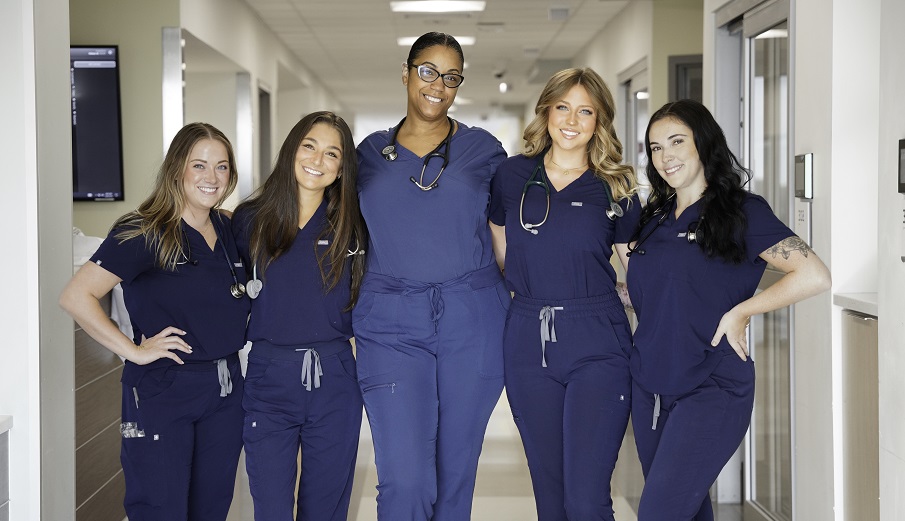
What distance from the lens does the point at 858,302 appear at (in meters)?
2.95

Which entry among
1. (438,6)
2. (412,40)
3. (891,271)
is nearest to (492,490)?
(891,271)

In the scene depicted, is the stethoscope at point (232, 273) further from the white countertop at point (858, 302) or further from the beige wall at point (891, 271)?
the white countertop at point (858, 302)

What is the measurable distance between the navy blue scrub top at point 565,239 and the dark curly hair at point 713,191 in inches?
4.0

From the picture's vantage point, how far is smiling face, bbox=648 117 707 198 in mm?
2650

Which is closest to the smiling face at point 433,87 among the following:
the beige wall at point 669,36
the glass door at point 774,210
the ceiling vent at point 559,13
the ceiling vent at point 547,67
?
the glass door at point 774,210

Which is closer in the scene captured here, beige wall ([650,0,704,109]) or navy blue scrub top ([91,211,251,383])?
navy blue scrub top ([91,211,251,383])

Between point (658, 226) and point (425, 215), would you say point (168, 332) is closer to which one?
point (425, 215)

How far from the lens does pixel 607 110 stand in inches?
111

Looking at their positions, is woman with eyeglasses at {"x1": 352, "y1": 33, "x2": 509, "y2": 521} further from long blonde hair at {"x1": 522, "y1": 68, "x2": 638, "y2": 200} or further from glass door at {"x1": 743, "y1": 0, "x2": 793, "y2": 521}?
glass door at {"x1": 743, "y1": 0, "x2": 793, "y2": 521}

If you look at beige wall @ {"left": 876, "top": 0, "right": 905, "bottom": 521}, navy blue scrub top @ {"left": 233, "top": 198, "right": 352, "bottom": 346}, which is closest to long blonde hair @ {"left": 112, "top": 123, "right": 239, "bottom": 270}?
navy blue scrub top @ {"left": 233, "top": 198, "right": 352, "bottom": 346}

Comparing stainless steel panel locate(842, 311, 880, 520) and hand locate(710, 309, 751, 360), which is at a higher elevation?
hand locate(710, 309, 751, 360)

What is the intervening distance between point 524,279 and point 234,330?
817 millimetres

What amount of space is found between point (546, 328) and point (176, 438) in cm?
104

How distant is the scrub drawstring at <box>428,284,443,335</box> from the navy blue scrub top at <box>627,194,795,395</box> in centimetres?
58
